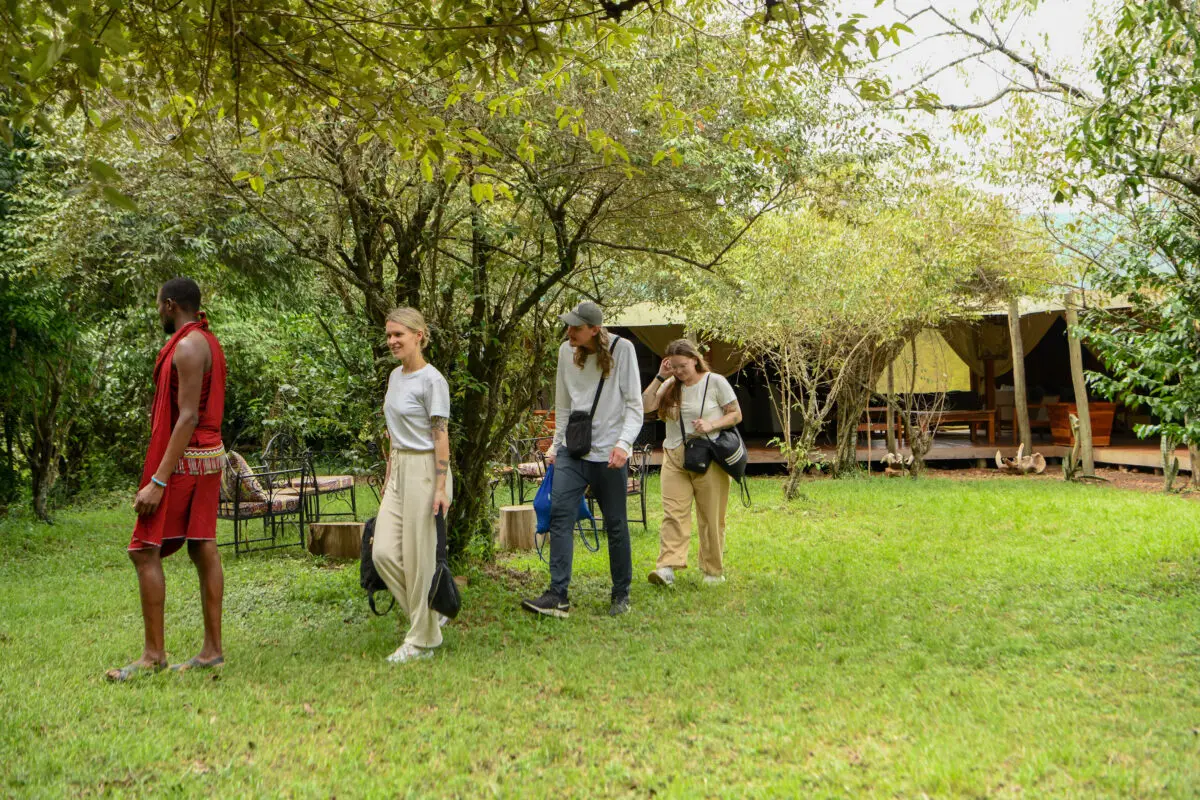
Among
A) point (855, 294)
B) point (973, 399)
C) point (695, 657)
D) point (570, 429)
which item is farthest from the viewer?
point (973, 399)

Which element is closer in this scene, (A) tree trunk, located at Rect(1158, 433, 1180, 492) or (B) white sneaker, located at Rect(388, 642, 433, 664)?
(B) white sneaker, located at Rect(388, 642, 433, 664)

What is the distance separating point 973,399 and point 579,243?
17396mm

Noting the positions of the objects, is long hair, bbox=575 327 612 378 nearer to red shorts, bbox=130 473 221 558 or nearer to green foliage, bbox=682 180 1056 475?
red shorts, bbox=130 473 221 558

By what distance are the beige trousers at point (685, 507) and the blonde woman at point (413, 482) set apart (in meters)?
2.13

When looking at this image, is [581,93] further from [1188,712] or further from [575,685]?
[1188,712]

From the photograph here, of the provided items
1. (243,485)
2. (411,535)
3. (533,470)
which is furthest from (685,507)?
(533,470)

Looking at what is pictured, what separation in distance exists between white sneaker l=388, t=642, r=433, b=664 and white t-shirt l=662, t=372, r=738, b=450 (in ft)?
7.53

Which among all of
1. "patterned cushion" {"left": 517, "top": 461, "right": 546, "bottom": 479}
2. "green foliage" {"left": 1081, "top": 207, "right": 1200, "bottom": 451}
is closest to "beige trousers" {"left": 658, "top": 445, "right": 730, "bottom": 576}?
"green foliage" {"left": 1081, "top": 207, "right": 1200, "bottom": 451}

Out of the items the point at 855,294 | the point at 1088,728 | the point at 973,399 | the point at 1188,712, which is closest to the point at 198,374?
the point at 1088,728

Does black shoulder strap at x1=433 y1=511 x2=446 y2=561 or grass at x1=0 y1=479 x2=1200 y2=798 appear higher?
black shoulder strap at x1=433 y1=511 x2=446 y2=561

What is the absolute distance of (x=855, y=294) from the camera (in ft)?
38.2

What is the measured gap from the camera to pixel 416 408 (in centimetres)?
479

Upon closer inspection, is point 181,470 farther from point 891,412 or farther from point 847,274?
point 891,412

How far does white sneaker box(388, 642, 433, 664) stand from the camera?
4.81 metres
